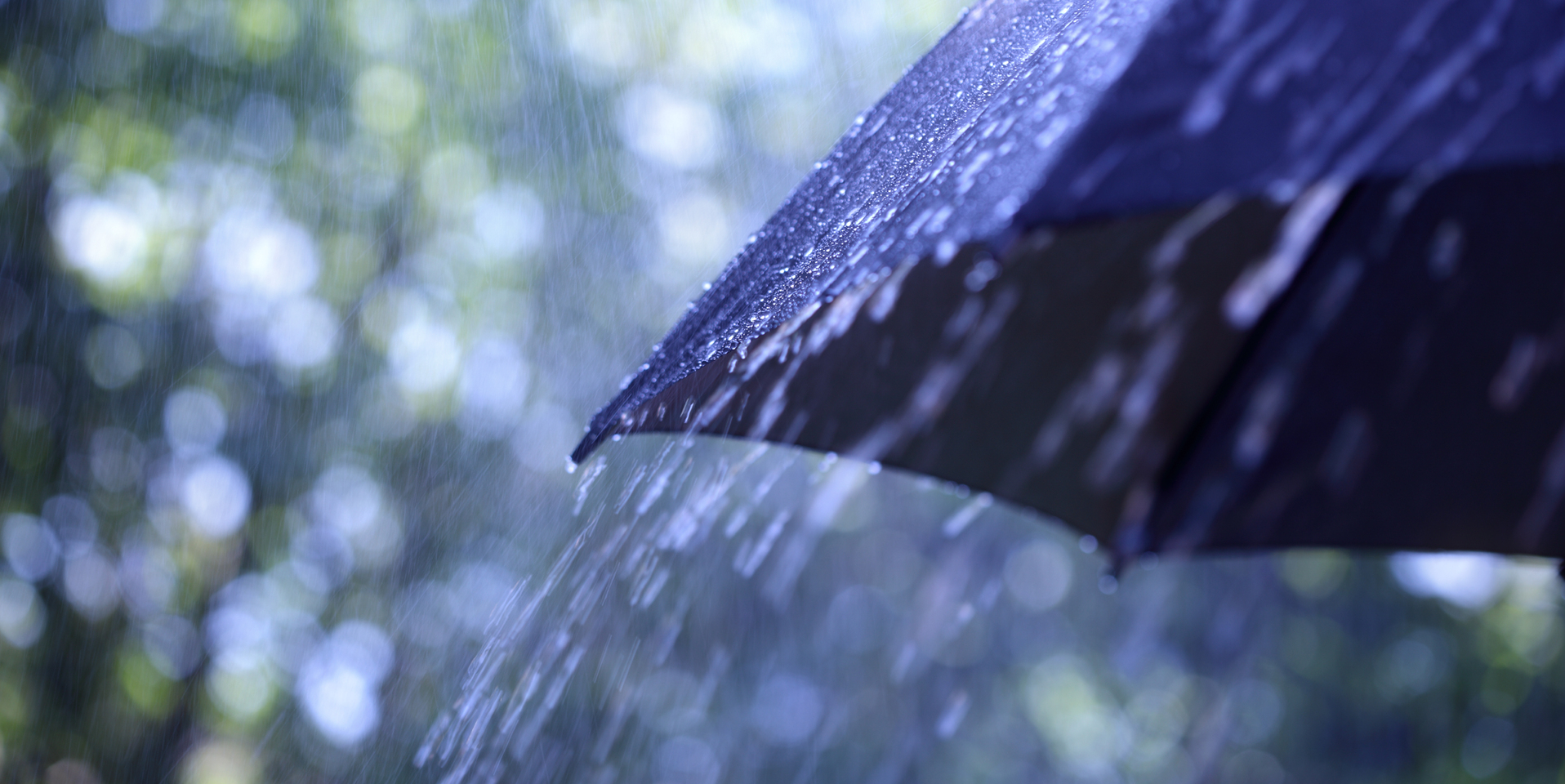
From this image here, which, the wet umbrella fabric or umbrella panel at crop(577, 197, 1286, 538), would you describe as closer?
the wet umbrella fabric

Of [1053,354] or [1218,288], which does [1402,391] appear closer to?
[1218,288]

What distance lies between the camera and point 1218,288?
1.04 meters

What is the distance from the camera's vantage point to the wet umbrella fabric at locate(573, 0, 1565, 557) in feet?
2.39

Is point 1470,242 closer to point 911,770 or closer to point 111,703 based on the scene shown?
point 111,703

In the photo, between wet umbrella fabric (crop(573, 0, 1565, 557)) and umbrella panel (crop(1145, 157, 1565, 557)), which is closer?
wet umbrella fabric (crop(573, 0, 1565, 557))

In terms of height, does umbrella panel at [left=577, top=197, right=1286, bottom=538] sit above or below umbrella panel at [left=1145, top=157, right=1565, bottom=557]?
above

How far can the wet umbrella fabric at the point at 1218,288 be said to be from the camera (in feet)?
2.39

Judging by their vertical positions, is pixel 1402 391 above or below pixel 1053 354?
below

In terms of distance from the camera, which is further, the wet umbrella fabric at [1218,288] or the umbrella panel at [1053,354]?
the umbrella panel at [1053,354]

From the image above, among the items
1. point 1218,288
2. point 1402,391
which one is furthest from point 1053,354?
point 1402,391

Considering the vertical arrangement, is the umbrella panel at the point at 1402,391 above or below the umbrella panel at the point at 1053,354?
below

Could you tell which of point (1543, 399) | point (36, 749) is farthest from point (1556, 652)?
point (36, 749)

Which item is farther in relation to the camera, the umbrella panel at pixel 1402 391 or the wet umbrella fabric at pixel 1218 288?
the umbrella panel at pixel 1402 391

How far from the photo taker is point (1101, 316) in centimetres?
107
